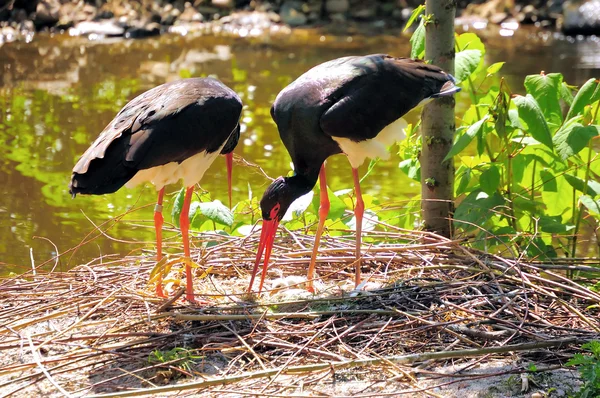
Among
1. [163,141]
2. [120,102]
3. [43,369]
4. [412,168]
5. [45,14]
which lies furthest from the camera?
[45,14]

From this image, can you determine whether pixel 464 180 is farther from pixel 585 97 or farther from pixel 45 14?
→ pixel 45 14

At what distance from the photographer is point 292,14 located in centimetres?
1784

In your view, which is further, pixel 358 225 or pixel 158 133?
pixel 358 225

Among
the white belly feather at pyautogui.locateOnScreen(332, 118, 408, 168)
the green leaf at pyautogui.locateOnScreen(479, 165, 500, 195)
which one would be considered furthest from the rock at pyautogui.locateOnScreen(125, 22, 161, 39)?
the green leaf at pyautogui.locateOnScreen(479, 165, 500, 195)

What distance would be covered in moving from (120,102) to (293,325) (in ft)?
25.5

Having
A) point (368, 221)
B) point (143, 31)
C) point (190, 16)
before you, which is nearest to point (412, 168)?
point (368, 221)

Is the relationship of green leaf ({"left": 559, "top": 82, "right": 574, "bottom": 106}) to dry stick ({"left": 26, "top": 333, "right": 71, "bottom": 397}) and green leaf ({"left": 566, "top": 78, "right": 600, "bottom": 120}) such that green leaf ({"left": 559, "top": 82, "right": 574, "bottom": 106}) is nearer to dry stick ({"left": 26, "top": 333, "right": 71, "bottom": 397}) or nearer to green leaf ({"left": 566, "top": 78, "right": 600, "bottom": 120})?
green leaf ({"left": 566, "top": 78, "right": 600, "bottom": 120})

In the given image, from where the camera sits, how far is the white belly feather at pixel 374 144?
4906 millimetres

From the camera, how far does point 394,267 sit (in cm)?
510

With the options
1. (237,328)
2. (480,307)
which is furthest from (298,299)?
(480,307)

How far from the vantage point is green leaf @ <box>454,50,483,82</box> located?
528cm

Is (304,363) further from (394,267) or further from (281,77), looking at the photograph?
(281,77)

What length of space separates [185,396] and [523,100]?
260cm

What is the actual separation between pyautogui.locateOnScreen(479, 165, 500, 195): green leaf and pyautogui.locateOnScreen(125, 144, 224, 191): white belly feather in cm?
165
